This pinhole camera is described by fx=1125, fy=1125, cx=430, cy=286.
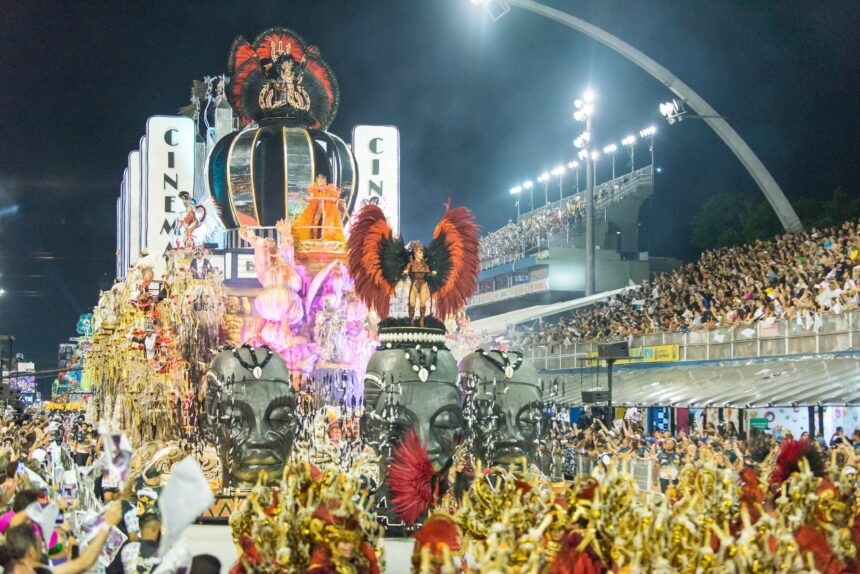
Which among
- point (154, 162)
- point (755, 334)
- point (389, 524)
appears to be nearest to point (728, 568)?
point (389, 524)

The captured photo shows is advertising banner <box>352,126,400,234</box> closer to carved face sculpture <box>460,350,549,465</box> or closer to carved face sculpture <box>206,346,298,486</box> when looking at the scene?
carved face sculpture <box>206,346,298,486</box>

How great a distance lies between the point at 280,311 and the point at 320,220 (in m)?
2.65

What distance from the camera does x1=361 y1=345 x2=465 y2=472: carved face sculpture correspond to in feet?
43.4

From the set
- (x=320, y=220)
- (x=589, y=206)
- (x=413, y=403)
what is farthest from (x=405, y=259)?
(x=589, y=206)

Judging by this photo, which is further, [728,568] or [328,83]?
[328,83]

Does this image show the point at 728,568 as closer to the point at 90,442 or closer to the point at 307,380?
the point at 307,380

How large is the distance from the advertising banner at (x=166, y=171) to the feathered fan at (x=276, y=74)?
48.5ft

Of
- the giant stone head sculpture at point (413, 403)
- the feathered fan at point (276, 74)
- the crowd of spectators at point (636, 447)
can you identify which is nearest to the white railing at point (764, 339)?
the crowd of spectators at point (636, 447)

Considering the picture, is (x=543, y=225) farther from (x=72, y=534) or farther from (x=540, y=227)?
(x=72, y=534)

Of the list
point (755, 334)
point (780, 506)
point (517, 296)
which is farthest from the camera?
point (517, 296)

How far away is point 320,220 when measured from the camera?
66.0 feet

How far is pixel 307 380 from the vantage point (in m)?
17.0

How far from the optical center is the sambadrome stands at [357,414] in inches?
268

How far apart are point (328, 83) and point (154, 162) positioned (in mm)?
16287
